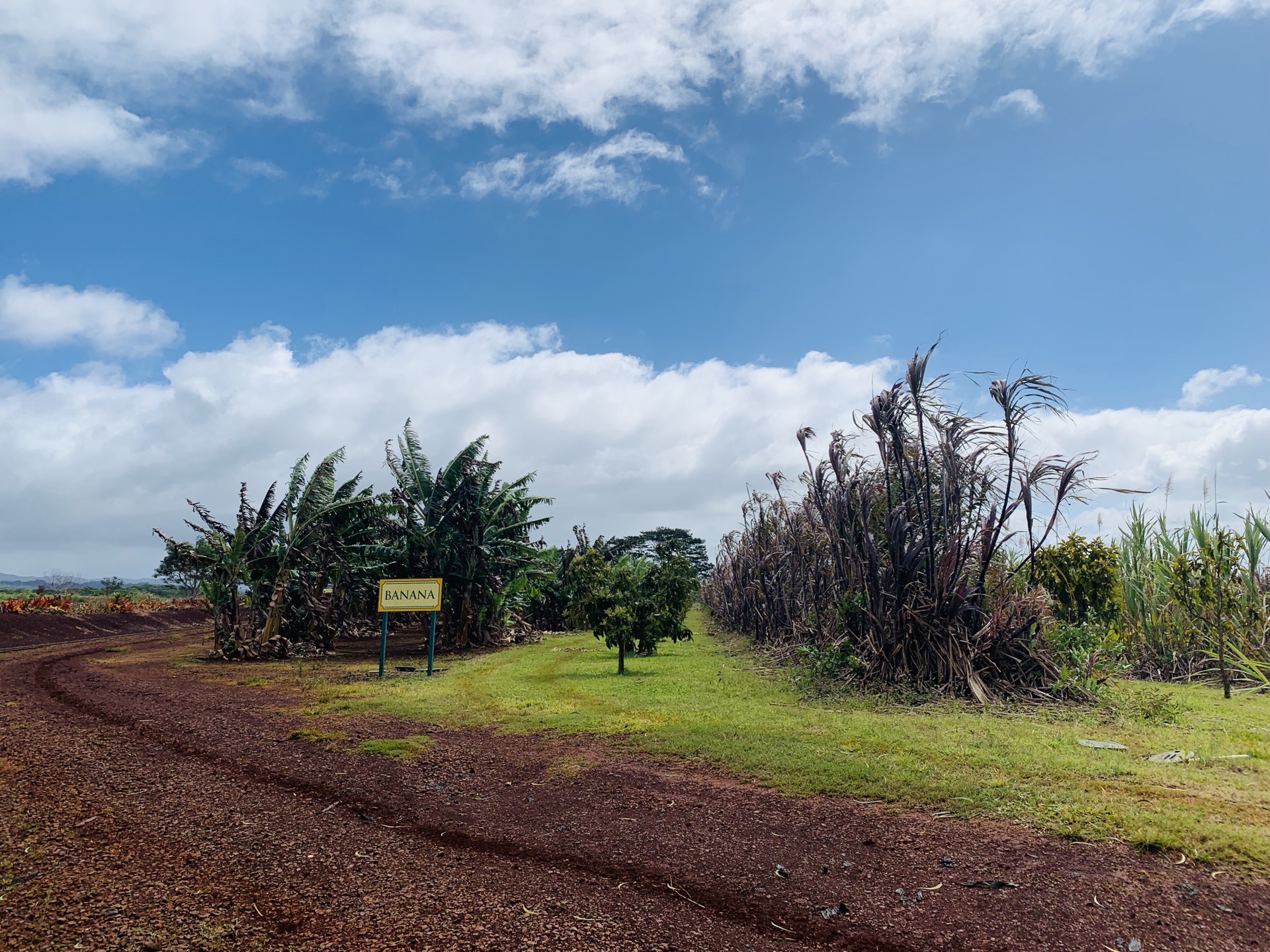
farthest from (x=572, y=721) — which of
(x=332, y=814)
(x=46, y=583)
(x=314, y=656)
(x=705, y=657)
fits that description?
(x=46, y=583)

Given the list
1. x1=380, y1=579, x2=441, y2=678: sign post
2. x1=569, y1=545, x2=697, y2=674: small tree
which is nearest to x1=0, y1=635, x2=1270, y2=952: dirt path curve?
x1=569, y1=545, x2=697, y2=674: small tree

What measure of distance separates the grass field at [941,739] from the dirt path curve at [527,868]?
535mm

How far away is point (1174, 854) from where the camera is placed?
4910mm

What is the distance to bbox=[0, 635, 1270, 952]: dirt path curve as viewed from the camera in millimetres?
3951

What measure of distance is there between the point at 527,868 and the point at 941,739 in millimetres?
5431

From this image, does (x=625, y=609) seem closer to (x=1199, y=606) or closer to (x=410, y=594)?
(x=410, y=594)

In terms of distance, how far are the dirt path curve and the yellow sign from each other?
8425mm

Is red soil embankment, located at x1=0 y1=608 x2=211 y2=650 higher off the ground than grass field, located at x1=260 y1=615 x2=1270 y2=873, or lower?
lower

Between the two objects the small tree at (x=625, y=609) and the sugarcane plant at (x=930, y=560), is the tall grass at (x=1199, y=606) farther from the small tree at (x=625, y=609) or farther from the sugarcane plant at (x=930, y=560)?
the small tree at (x=625, y=609)

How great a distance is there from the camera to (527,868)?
15.8 ft

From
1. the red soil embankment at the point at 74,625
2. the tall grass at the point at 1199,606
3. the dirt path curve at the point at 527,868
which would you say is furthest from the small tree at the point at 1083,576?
the red soil embankment at the point at 74,625

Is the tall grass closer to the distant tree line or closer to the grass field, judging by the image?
the grass field

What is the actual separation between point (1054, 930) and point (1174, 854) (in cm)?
160

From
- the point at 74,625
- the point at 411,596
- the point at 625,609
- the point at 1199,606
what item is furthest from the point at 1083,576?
the point at 74,625
